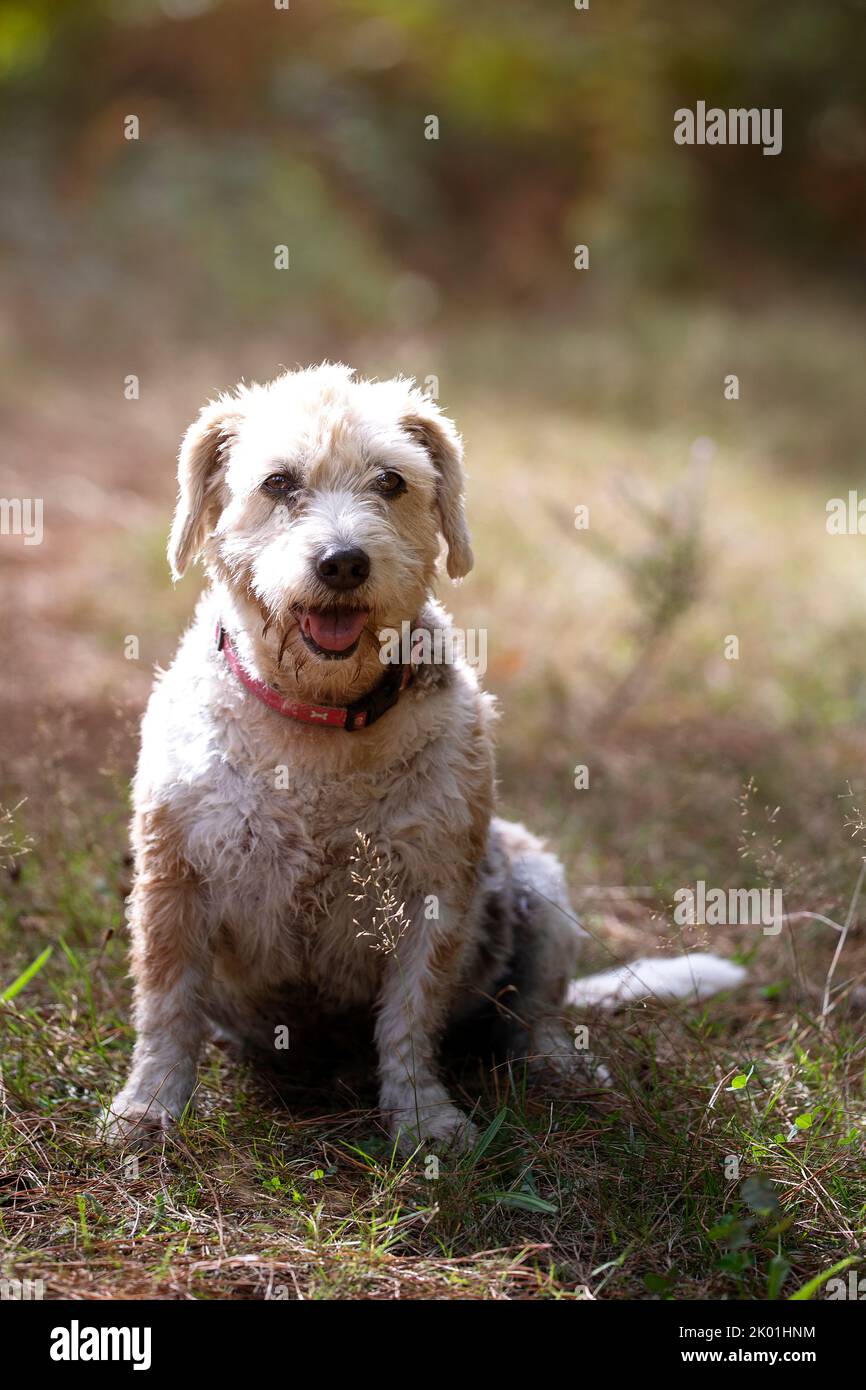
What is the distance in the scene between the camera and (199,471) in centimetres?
353

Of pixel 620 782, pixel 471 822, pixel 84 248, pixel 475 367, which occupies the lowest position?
pixel 471 822

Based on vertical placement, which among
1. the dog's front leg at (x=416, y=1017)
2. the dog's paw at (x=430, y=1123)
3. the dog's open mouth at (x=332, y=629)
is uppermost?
the dog's open mouth at (x=332, y=629)

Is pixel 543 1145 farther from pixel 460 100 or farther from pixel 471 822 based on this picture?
pixel 460 100

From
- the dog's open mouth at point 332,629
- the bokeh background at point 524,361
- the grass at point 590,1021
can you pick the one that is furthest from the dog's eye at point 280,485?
the bokeh background at point 524,361

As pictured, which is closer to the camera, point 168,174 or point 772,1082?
point 772,1082

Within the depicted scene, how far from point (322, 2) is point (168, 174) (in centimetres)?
417

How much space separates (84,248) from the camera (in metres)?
13.9

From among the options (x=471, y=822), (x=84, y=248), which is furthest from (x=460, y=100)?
(x=471, y=822)

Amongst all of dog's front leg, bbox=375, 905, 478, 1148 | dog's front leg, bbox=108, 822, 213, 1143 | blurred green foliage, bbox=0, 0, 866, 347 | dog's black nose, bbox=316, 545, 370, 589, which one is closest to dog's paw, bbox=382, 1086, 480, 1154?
dog's front leg, bbox=375, 905, 478, 1148

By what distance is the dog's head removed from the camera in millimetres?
3131

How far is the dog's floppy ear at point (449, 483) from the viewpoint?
11.9ft

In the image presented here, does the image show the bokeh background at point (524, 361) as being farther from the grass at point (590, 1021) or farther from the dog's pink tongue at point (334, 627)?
the dog's pink tongue at point (334, 627)

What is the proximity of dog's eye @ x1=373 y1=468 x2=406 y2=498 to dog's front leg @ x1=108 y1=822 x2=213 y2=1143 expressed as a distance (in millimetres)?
1095

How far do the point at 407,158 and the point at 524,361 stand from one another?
543 centimetres
